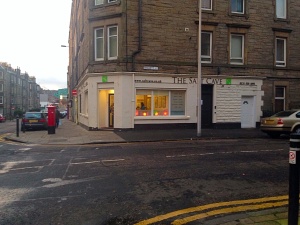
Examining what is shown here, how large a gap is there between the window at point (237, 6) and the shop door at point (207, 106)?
234 inches

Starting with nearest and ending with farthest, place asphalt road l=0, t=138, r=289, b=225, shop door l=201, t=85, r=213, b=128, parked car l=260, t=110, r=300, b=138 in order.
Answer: asphalt road l=0, t=138, r=289, b=225 < parked car l=260, t=110, r=300, b=138 < shop door l=201, t=85, r=213, b=128

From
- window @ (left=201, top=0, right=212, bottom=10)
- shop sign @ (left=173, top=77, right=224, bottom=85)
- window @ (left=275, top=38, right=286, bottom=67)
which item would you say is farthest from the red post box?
window @ (left=275, top=38, right=286, bottom=67)

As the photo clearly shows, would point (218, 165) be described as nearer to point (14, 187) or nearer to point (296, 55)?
point (14, 187)

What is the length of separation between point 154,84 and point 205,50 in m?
4.57

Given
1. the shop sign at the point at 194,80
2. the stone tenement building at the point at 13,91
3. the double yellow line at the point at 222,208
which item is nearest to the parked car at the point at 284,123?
the shop sign at the point at 194,80

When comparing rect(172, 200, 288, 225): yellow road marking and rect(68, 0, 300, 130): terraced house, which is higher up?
rect(68, 0, 300, 130): terraced house

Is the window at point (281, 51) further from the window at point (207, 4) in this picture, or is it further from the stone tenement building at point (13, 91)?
the stone tenement building at point (13, 91)

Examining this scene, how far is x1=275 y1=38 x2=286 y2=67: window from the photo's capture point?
21.1 metres

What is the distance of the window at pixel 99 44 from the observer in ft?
62.4

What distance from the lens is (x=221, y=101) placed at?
769 inches

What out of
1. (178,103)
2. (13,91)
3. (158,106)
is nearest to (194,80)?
(178,103)

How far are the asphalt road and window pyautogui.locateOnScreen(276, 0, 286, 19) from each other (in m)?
15.1

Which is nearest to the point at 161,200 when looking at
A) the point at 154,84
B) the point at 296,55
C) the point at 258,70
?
the point at 154,84

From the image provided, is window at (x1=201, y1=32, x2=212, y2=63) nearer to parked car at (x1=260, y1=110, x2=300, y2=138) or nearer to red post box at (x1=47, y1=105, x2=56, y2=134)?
parked car at (x1=260, y1=110, x2=300, y2=138)
